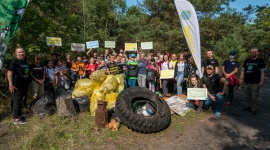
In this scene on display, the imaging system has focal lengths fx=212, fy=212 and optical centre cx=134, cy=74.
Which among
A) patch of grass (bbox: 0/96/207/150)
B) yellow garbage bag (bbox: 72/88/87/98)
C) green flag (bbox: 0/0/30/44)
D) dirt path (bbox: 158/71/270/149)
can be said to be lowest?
dirt path (bbox: 158/71/270/149)

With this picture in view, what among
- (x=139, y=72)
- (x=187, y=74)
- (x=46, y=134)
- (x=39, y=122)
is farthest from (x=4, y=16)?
(x=187, y=74)

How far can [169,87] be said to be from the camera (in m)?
7.91

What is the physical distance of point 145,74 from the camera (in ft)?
24.8

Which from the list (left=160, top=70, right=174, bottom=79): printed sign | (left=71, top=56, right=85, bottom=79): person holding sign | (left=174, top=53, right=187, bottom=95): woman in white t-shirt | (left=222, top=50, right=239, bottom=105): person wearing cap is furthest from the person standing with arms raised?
(left=222, top=50, right=239, bottom=105): person wearing cap

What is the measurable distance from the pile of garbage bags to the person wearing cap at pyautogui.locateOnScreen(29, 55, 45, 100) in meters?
0.96

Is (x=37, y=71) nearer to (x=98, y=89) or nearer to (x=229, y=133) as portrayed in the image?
(x=98, y=89)

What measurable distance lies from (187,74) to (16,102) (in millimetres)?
5119

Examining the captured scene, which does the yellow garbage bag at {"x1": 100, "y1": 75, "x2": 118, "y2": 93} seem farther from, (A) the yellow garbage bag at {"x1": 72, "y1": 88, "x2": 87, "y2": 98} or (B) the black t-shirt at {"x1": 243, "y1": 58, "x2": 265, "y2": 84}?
(B) the black t-shirt at {"x1": 243, "y1": 58, "x2": 265, "y2": 84}

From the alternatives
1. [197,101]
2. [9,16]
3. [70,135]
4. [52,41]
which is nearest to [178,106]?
[197,101]

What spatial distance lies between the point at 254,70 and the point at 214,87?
1172 mm

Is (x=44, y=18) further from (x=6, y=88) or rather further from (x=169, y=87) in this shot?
(x=169, y=87)

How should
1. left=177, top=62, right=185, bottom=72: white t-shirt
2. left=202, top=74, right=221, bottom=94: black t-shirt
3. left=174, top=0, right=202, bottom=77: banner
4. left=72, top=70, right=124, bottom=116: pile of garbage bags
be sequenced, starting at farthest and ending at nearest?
left=177, top=62, right=185, bottom=72: white t-shirt < left=174, top=0, right=202, bottom=77: banner < left=202, top=74, right=221, bottom=94: black t-shirt < left=72, top=70, right=124, bottom=116: pile of garbage bags

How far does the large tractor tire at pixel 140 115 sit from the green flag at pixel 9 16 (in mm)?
2913

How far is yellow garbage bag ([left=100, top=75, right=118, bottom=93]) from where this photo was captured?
18.8 ft
